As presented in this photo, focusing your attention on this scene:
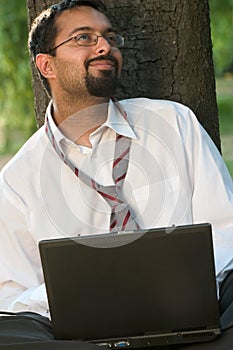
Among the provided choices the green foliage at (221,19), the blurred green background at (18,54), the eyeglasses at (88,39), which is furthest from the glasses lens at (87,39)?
the green foliage at (221,19)

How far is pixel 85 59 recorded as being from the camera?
426 cm

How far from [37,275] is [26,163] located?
1.42ft

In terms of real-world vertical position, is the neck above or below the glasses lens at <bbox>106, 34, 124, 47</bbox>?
below

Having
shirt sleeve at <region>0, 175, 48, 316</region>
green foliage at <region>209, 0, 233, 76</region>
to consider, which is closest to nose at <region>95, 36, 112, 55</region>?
shirt sleeve at <region>0, 175, 48, 316</region>

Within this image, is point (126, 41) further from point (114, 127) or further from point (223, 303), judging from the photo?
point (223, 303)

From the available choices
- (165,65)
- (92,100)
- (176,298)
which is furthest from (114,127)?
(176,298)

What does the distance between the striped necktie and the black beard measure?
0.57 feet

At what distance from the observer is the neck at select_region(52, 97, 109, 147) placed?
14.0 feet

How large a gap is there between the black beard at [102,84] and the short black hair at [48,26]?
0.76 ft

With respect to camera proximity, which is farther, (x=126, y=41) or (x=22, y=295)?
(x=126, y=41)

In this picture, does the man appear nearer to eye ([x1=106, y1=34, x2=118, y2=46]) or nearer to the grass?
eye ([x1=106, y1=34, x2=118, y2=46])

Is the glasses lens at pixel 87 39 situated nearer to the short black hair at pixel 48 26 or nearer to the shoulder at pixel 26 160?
the short black hair at pixel 48 26

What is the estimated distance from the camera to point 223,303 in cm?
375

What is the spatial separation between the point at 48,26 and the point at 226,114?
34.1ft
